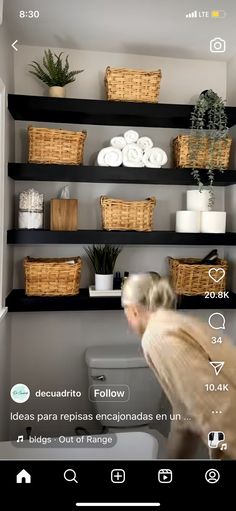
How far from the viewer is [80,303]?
0.52 meters

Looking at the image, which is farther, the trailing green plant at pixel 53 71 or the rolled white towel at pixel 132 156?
the rolled white towel at pixel 132 156

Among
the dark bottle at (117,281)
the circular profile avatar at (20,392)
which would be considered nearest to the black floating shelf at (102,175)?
the dark bottle at (117,281)

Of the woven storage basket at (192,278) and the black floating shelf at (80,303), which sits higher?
the woven storage basket at (192,278)

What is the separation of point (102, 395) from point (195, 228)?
0.23m

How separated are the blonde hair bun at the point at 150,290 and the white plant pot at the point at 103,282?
0.02m

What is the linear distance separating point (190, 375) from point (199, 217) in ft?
0.60

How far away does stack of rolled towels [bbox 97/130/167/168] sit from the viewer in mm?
506
